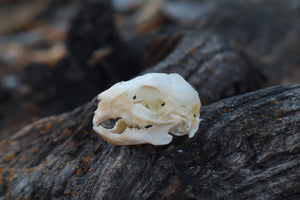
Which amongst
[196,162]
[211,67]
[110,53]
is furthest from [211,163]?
[110,53]

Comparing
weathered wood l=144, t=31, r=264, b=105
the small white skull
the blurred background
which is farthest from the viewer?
the blurred background

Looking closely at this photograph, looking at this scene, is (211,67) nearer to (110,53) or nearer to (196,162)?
(196,162)

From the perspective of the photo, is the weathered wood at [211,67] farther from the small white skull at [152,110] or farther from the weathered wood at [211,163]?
the small white skull at [152,110]

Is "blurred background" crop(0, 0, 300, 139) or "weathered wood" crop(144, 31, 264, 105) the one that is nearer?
"weathered wood" crop(144, 31, 264, 105)

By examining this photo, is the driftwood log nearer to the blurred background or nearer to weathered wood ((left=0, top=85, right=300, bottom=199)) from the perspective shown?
weathered wood ((left=0, top=85, right=300, bottom=199))

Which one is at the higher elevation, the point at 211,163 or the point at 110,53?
the point at 110,53

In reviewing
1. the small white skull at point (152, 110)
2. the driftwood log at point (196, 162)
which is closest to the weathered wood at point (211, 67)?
the driftwood log at point (196, 162)

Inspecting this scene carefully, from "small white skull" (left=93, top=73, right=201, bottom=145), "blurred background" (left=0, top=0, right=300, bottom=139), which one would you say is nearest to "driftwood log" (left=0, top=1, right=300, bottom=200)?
"small white skull" (left=93, top=73, right=201, bottom=145)

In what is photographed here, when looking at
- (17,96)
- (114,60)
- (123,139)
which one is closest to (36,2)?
(17,96)

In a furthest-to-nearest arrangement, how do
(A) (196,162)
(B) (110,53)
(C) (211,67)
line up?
1. (B) (110,53)
2. (C) (211,67)
3. (A) (196,162)
